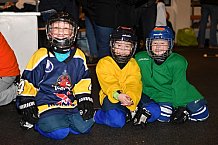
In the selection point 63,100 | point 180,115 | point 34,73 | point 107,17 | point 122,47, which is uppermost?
point 107,17

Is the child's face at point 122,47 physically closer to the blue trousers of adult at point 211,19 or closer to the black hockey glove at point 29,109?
the black hockey glove at point 29,109

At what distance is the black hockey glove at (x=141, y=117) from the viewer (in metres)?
2.06

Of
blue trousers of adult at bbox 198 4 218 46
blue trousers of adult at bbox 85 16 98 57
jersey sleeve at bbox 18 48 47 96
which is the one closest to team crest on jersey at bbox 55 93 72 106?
jersey sleeve at bbox 18 48 47 96

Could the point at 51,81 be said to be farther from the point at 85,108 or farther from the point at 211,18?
the point at 211,18

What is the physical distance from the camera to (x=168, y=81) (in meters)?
2.18

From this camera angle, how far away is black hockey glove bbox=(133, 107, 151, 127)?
2.06 metres

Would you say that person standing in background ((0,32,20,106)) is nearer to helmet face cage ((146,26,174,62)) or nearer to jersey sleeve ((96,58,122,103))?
jersey sleeve ((96,58,122,103))

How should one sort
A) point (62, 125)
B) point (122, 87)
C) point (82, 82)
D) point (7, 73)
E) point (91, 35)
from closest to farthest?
1. point (62, 125)
2. point (82, 82)
3. point (122, 87)
4. point (7, 73)
5. point (91, 35)

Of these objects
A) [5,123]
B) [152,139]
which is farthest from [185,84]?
[5,123]

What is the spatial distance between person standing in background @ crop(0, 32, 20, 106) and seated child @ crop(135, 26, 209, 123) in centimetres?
74

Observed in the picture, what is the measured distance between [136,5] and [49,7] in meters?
0.79

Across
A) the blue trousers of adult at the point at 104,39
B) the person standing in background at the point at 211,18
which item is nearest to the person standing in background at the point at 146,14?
the blue trousers of adult at the point at 104,39

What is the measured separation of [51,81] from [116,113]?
37 centimetres

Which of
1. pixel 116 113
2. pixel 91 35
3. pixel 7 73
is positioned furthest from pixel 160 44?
pixel 91 35
